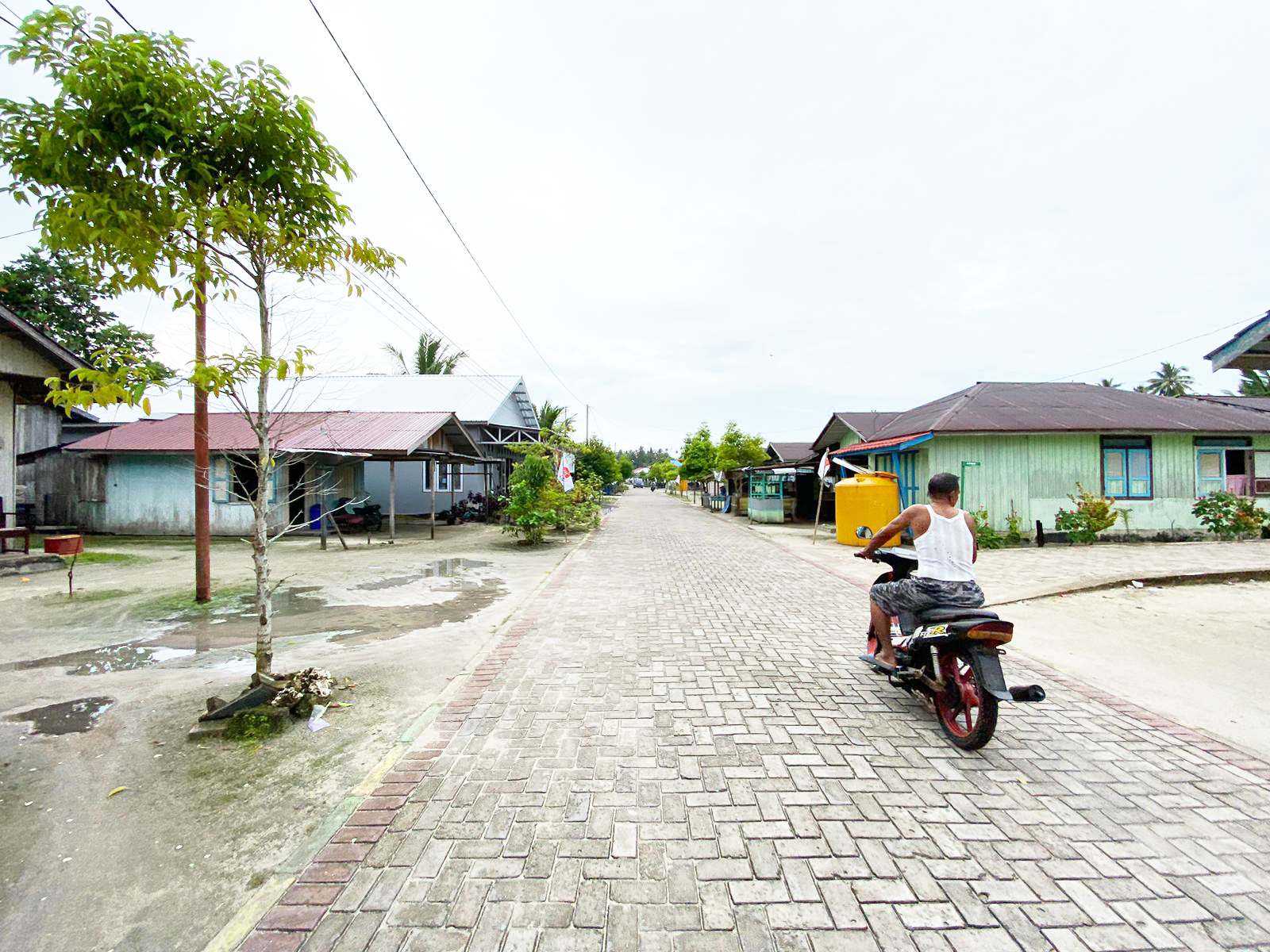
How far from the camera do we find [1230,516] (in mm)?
13922

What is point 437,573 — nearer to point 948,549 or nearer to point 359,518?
point 948,549

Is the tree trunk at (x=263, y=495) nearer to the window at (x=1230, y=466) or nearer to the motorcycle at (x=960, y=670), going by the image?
the motorcycle at (x=960, y=670)

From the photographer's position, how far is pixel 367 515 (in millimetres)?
18281

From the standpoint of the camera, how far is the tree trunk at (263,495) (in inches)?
159

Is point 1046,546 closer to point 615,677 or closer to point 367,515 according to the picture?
point 615,677

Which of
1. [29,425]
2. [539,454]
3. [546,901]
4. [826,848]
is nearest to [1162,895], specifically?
[826,848]

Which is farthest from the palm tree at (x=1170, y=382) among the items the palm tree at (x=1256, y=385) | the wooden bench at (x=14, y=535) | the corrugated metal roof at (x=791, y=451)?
the wooden bench at (x=14, y=535)

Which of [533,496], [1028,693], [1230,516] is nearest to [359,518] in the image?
[533,496]

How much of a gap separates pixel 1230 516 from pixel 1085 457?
3.62 m

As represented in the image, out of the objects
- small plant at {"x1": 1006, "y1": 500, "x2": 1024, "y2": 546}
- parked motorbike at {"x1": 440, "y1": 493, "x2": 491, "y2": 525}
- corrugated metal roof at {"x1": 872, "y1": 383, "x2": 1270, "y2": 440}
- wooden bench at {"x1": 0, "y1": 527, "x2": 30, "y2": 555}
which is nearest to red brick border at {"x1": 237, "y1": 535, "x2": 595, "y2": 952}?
wooden bench at {"x1": 0, "y1": 527, "x2": 30, "y2": 555}

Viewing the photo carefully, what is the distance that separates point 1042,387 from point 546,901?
820 inches

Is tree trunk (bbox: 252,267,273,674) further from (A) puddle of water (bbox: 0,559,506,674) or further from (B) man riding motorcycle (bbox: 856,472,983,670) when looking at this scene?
(B) man riding motorcycle (bbox: 856,472,983,670)

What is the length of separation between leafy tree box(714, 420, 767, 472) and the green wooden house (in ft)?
43.1

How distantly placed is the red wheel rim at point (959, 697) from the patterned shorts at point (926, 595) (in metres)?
0.35
